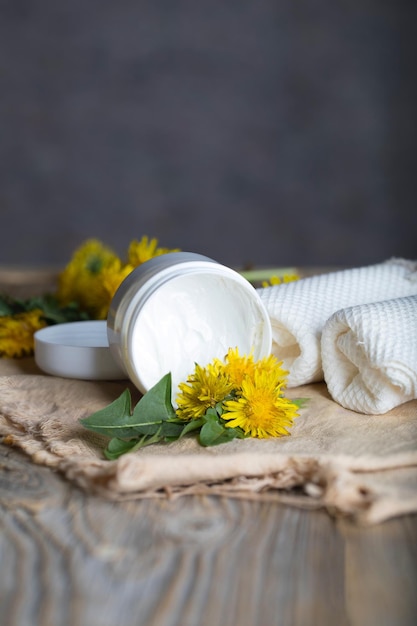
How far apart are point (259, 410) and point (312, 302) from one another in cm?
22

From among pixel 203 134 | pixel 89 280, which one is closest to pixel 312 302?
pixel 89 280

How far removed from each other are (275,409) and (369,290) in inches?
11.7

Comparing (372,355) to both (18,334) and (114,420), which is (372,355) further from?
(18,334)

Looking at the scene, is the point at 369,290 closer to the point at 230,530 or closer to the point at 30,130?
the point at 230,530

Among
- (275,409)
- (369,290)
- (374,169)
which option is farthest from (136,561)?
(374,169)

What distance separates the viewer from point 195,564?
47 centimetres

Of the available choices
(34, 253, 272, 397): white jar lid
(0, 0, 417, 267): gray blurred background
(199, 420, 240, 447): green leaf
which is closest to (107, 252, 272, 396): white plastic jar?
(34, 253, 272, 397): white jar lid

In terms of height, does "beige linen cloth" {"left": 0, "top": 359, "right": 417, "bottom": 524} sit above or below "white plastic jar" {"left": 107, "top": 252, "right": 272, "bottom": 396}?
below

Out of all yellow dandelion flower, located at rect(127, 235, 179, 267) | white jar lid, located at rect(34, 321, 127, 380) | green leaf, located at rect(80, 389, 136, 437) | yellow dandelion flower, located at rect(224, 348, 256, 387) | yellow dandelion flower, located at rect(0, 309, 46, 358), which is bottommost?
yellow dandelion flower, located at rect(0, 309, 46, 358)

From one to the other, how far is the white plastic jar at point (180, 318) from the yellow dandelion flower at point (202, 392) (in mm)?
59

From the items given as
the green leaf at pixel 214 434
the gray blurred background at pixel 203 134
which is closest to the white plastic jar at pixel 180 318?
the green leaf at pixel 214 434

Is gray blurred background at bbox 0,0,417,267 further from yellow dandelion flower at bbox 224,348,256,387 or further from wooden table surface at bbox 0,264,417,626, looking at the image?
wooden table surface at bbox 0,264,417,626

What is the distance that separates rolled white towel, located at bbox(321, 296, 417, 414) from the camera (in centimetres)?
70

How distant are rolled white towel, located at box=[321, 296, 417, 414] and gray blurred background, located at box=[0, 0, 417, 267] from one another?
2014mm
